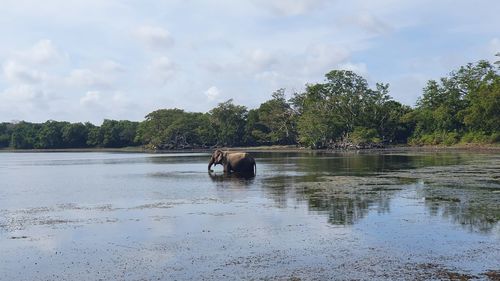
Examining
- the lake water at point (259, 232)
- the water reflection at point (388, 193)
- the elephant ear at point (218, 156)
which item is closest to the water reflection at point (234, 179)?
the water reflection at point (388, 193)

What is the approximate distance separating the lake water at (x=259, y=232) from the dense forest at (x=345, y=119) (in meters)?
58.9

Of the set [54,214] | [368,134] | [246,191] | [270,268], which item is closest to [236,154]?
[246,191]

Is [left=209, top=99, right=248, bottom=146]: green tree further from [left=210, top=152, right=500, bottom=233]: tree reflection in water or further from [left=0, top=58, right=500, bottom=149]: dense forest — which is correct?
[left=210, top=152, right=500, bottom=233]: tree reflection in water

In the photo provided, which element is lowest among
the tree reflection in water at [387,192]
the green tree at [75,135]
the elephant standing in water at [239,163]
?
the tree reflection in water at [387,192]

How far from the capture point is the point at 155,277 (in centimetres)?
1093

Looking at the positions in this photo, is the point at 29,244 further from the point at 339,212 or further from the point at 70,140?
the point at 70,140

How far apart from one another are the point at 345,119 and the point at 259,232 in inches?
3312

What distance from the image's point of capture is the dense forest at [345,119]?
272ft

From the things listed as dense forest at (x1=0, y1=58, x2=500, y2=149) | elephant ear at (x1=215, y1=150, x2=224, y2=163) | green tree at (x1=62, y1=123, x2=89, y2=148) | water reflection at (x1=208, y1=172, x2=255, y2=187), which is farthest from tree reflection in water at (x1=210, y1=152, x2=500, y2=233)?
green tree at (x1=62, y1=123, x2=89, y2=148)

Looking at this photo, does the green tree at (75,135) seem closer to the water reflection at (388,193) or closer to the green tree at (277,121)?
the green tree at (277,121)

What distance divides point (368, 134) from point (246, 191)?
6824 centimetres

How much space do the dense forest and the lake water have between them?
58.9 metres

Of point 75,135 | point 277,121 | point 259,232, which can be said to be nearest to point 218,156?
point 259,232

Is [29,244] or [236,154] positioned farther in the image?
[236,154]
